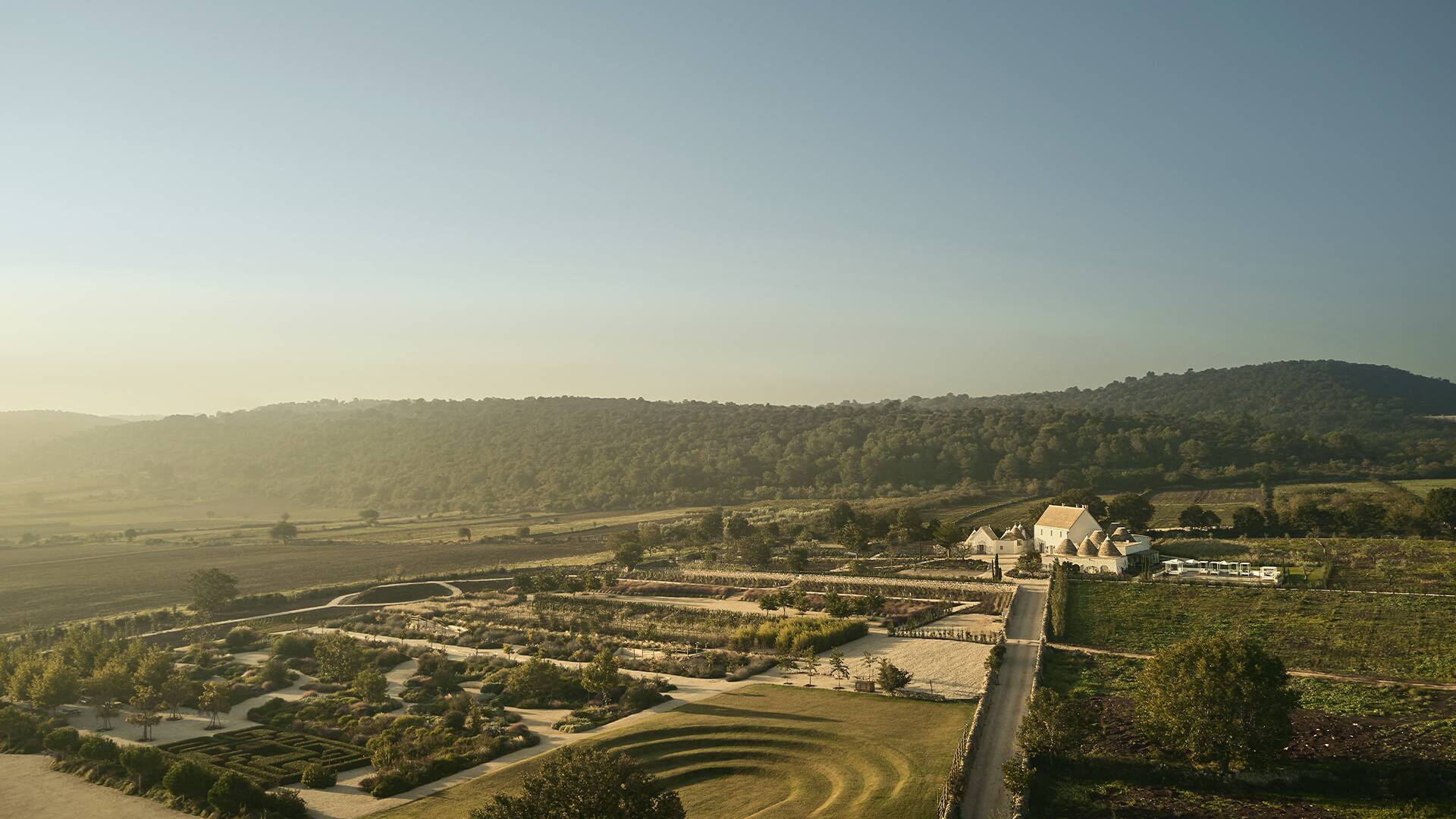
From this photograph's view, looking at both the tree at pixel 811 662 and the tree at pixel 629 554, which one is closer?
the tree at pixel 811 662

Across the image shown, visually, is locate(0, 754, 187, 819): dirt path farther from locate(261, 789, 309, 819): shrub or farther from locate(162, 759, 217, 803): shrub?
locate(261, 789, 309, 819): shrub

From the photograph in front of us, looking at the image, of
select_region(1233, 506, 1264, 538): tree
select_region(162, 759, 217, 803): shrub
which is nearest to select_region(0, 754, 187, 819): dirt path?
select_region(162, 759, 217, 803): shrub

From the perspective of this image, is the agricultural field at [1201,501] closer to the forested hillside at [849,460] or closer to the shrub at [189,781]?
the forested hillside at [849,460]

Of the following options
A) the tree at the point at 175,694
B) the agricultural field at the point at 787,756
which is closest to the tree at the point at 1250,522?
the agricultural field at the point at 787,756

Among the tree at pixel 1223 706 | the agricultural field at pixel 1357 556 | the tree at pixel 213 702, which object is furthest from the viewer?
the agricultural field at pixel 1357 556

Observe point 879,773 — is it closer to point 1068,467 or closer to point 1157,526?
point 1157,526

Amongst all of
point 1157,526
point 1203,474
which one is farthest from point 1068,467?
point 1157,526

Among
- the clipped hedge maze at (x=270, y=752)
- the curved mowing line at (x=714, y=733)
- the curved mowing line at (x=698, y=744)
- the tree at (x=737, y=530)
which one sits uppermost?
the tree at (x=737, y=530)

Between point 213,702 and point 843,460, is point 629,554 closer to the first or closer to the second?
point 213,702
